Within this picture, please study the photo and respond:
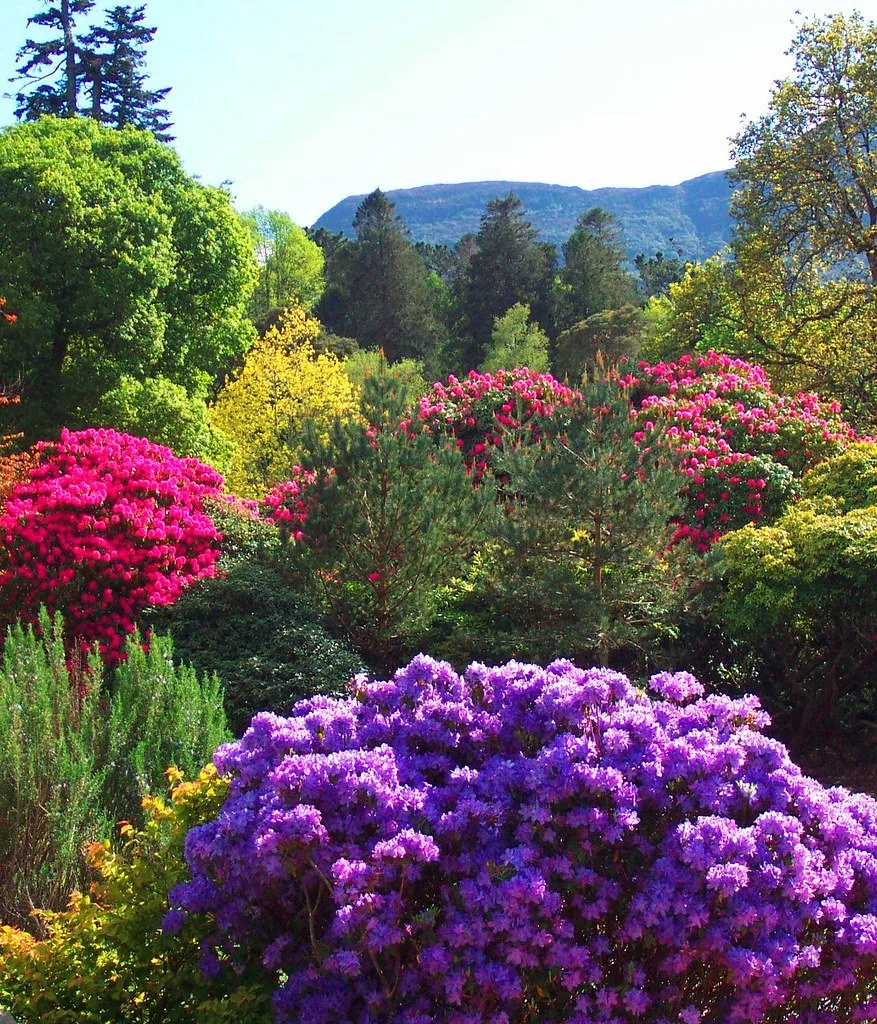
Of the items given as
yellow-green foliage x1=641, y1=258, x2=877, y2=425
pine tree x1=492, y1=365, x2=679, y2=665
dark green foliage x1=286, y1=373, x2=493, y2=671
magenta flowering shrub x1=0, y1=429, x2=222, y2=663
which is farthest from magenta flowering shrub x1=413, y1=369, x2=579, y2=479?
yellow-green foliage x1=641, y1=258, x2=877, y2=425

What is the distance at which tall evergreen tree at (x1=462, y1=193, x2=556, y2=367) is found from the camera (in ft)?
142

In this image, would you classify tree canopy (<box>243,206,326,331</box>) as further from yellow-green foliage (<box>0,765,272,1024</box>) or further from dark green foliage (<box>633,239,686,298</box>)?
yellow-green foliage (<box>0,765,272,1024</box>)

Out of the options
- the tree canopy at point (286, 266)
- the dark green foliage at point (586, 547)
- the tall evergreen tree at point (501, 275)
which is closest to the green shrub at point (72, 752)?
the dark green foliage at point (586, 547)

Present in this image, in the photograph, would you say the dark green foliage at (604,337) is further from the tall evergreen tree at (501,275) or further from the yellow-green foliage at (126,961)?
the yellow-green foliage at (126,961)

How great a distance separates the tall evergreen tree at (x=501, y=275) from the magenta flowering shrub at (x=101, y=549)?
35513mm

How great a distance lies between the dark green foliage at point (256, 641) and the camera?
611cm

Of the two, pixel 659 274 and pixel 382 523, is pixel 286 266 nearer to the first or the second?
pixel 659 274

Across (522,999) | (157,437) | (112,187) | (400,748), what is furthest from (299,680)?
(112,187)

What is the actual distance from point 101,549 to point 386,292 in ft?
122

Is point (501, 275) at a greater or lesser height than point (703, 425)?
greater

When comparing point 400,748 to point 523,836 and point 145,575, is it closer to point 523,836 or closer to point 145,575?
point 523,836

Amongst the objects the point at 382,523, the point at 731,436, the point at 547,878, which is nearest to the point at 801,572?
the point at 382,523

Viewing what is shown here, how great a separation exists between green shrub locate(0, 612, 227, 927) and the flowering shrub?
4482mm

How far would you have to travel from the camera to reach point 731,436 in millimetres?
10422
